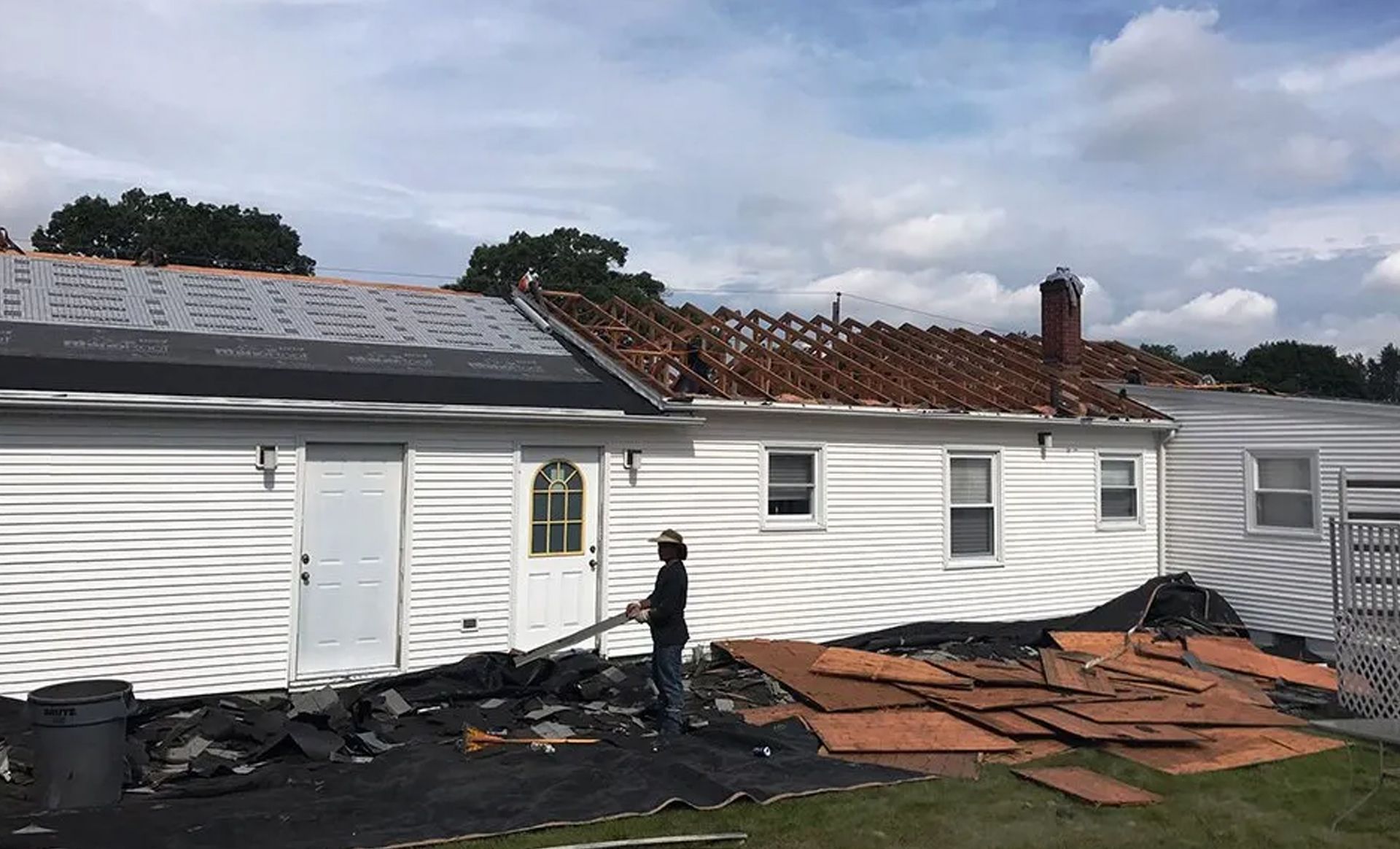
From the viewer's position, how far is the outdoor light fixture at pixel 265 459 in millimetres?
9664

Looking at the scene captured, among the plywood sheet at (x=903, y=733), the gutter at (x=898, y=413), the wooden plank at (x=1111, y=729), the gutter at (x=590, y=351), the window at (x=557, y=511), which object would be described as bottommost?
the plywood sheet at (x=903, y=733)

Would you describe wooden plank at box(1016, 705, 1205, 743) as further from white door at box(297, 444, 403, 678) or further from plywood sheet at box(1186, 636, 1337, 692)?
white door at box(297, 444, 403, 678)

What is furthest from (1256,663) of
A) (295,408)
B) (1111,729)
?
(295,408)

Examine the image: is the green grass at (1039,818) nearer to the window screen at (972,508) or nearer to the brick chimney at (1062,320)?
the window screen at (972,508)

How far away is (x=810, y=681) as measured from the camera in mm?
10664

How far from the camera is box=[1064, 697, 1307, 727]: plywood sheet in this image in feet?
31.2

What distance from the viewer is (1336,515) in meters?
14.1

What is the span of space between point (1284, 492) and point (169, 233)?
43.0 metres

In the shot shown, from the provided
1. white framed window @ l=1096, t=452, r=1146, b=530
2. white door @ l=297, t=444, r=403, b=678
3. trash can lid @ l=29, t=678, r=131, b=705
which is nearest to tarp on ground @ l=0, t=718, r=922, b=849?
trash can lid @ l=29, t=678, r=131, b=705

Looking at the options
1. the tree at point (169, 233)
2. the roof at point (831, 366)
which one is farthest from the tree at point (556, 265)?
the roof at point (831, 366)

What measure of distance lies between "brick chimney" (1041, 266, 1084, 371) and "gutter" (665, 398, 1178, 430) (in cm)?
171

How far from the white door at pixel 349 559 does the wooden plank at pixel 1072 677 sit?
272 inches

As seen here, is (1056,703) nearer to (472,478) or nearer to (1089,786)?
(1089,786)

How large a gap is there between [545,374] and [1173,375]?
11866 mm
